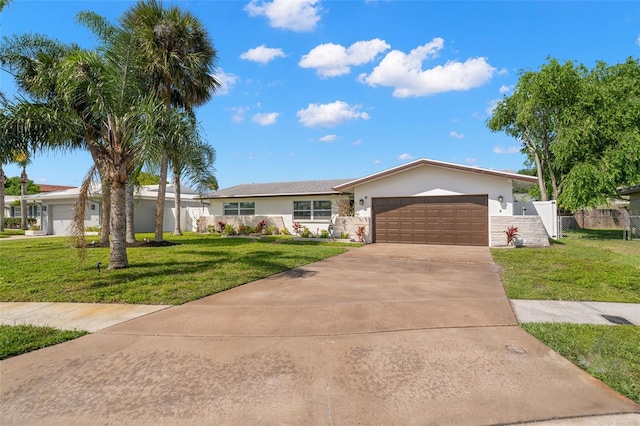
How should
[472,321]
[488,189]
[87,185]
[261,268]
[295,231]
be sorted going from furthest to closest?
1. [295,231]
2. [488,189]
3. [261,268]
4. [87,185]
5. [472,321]

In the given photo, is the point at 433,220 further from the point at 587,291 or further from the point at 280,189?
the point at 280,189

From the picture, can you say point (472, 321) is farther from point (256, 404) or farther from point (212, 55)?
point (212, 55)

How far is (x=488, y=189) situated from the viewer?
15.3 meters

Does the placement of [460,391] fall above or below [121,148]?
below

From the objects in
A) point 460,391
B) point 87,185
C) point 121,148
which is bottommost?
point 460,391

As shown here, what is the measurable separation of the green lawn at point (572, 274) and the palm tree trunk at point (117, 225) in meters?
9.47

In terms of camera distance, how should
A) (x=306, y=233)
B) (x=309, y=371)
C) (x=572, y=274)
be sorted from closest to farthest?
(x=309, y=371) < (x=572, y=274) < (x=306, y=233)

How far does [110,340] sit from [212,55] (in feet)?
49.3

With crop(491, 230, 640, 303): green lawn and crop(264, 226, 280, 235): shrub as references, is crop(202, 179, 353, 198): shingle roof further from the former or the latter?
crop(491, 230, 640, 303): green lawn

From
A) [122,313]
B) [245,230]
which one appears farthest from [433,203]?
[122,313]

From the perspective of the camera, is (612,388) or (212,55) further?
(212,55)

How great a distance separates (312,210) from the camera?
21359mm

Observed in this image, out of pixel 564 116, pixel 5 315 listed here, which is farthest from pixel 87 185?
pixel 564 116

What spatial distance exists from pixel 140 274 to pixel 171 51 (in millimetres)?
10673
